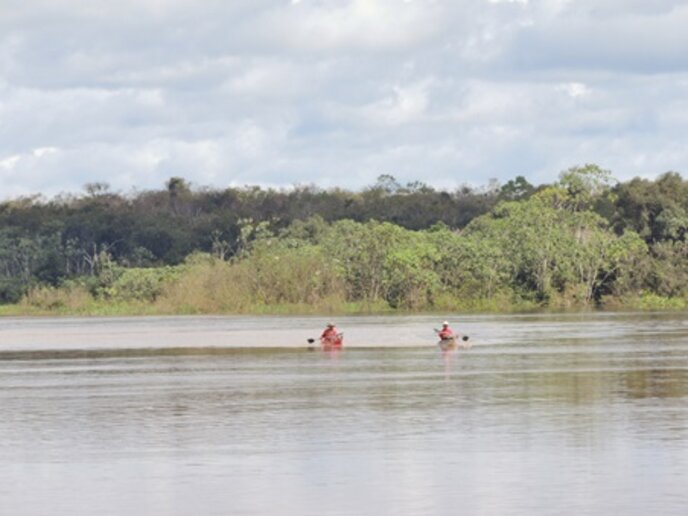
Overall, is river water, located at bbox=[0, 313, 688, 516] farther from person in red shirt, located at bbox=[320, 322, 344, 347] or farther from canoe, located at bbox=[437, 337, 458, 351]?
person in red shirt, located at bbox=[320, 322, 344, 347]

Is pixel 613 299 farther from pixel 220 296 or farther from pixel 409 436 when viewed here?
pixel 409 436

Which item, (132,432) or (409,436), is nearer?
(409,436)

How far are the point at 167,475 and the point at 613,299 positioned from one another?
81207mm

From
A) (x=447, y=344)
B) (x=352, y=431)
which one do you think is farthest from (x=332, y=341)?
(x=352, y=431)

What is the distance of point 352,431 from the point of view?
29031mm

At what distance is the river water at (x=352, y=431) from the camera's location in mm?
21656

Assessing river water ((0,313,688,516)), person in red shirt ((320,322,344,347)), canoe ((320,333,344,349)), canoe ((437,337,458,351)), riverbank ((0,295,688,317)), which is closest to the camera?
river water ((0,313,688,516))

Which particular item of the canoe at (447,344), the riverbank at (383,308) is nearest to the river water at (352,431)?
the canoe at (447,344)

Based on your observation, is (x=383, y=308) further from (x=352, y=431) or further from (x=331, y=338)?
(x=352, y=431)

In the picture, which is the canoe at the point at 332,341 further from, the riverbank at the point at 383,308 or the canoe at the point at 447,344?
the riverbank at the point at 383,308

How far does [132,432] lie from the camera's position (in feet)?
98.4

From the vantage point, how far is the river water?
2166 cm

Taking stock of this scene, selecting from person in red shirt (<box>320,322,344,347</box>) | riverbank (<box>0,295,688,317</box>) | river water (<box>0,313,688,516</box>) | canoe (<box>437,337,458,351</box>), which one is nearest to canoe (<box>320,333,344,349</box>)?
person in red shirt (<box>320,322,344,347</box>)

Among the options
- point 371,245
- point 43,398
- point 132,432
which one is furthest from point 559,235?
point 132,432
